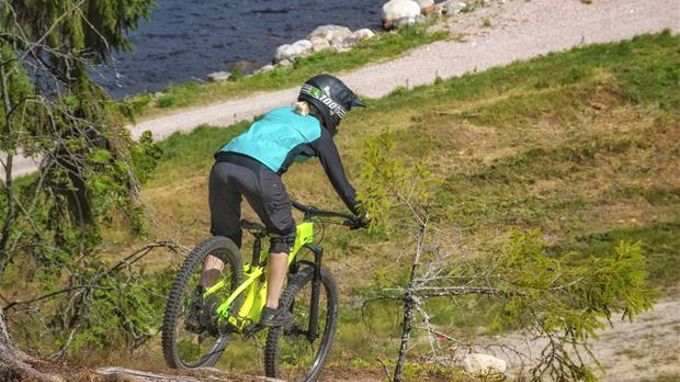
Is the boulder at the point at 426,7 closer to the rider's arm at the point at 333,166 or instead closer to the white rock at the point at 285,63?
the white rock at the point at 285,63

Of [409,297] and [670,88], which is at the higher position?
[409,297]

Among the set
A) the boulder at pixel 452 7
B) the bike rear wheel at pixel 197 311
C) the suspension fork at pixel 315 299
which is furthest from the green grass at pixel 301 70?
the bike rear wheel at pixel 197 311

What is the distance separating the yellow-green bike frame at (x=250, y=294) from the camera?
685 centimetres

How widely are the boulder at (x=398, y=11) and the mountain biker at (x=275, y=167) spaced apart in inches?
1228

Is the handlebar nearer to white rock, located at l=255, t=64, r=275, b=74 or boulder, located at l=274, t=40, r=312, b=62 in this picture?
white rock, located at l=255, t=64, r=275, b=74

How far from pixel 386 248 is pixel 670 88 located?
29.3 ft

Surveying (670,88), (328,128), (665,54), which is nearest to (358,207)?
(328,128)

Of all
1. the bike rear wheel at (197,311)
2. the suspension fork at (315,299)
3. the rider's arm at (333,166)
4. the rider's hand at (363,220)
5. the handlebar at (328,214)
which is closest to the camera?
the bike rear wheel at (197,311)

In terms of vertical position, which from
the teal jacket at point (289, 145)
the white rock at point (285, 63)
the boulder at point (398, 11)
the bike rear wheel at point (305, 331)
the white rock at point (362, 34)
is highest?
the teal jacket at point (289, 145)

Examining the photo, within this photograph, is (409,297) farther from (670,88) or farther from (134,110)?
(670,88)

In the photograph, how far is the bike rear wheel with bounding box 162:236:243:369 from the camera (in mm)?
6418

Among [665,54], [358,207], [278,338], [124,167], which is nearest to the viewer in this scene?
[358,207]

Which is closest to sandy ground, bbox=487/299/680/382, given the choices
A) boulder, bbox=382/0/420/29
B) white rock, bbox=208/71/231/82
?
white rock, bbox=208/71/231/82

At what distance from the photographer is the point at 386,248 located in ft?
61.8
